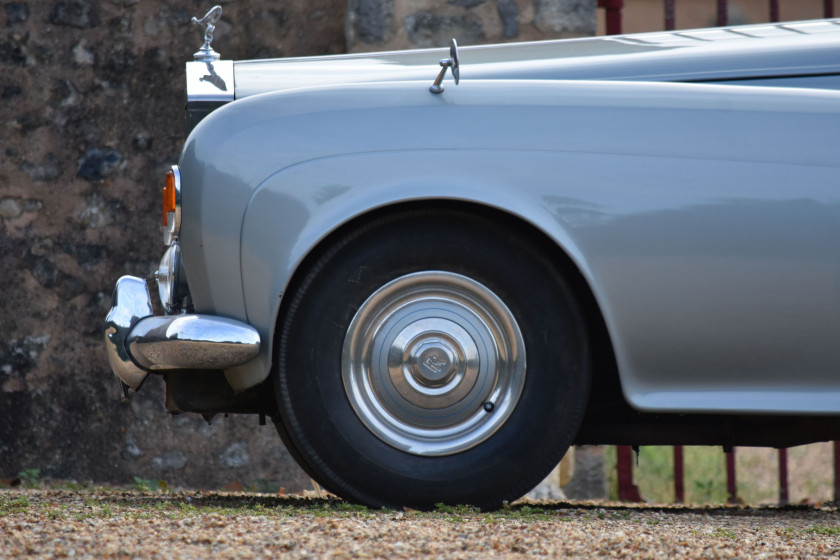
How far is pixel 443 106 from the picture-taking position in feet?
8.41

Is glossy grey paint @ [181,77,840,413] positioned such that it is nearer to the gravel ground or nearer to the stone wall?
the gravel ground

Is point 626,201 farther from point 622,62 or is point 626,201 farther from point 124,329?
point 124,329

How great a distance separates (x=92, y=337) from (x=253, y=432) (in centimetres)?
85

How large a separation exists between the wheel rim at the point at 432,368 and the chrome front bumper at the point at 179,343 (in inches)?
10.4

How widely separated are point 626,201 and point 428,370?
24.8 inches

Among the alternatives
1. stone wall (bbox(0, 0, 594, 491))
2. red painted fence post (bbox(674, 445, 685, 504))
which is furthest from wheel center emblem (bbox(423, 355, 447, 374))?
red painted fence post (bbox(674, 445, 685, 504))

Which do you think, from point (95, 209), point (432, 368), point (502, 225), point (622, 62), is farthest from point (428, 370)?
point (95, 209)

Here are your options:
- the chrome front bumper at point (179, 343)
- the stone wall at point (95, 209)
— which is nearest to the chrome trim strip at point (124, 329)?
the chrome front bumper at point (179, 343)

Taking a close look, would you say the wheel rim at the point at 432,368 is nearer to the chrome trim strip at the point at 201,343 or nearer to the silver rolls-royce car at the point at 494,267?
the silver rolls-royce car at the point at 494,267

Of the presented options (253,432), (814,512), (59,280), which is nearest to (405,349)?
(814,512)

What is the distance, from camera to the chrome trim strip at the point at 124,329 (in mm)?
2646

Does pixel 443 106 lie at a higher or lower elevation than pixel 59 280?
Result: higher

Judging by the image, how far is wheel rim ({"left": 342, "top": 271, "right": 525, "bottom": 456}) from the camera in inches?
99.0

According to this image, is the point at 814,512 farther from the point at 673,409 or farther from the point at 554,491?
the point at 554,491
